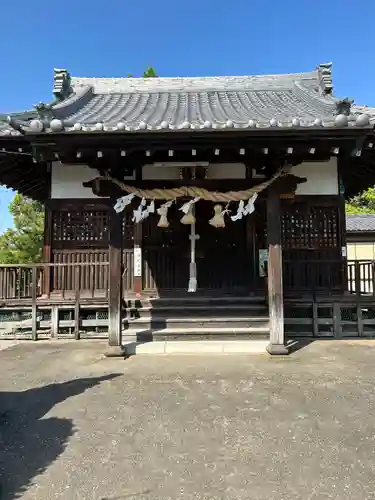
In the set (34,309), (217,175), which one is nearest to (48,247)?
(34,309)

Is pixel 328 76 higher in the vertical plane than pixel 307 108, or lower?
higher

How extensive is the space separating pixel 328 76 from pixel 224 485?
10073mm

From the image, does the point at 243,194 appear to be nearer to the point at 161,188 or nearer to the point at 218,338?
the point at 161,188

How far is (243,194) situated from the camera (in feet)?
20.7

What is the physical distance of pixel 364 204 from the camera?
121ft

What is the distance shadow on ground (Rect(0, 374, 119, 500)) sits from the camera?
273 centimetres

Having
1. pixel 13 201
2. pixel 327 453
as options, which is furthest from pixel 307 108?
pixel 13 201

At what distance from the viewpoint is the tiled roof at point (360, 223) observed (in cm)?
2072

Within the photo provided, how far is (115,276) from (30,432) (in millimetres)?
3037

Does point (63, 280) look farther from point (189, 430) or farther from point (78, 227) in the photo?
point (189, 430)

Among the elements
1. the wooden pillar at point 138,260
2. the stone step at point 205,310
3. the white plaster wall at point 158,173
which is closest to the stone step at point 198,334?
the stone step at point 205,310

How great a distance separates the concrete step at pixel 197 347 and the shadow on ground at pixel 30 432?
1.64m

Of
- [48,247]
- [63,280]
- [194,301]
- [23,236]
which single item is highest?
[23,236]

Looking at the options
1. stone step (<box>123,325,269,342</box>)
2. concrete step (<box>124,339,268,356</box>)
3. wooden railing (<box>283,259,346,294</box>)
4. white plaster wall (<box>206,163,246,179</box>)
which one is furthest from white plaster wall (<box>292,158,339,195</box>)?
concrete step (<box>124,339,268,356</box>)
